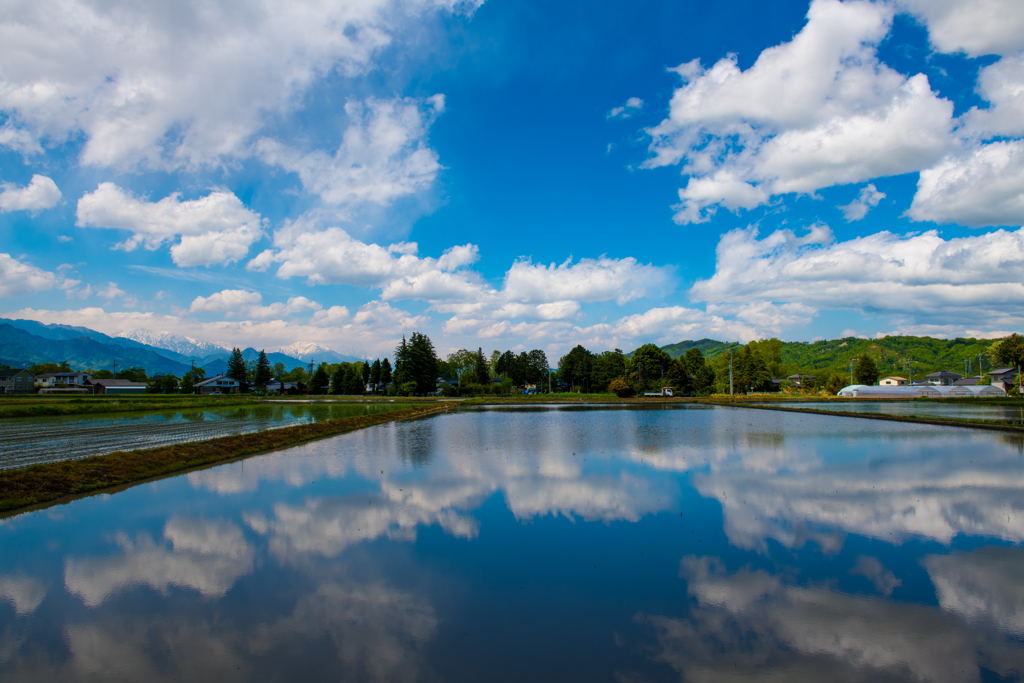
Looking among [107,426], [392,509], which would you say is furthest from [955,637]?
[107,426]

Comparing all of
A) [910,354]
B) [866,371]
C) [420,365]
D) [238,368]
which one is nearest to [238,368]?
[238,368]

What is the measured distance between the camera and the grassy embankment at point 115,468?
1309 cm

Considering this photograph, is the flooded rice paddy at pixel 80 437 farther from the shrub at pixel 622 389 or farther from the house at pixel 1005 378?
the house at pixel 1005 378

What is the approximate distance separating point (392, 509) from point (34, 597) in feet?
20.1

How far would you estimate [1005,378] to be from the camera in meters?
74.2

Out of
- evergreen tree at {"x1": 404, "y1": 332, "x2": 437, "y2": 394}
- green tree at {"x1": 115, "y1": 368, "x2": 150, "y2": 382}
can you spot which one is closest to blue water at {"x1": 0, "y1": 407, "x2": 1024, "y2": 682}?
evergreen tree at {"x1": 404, "y1": 332, "x2": 437, "y2": 394}

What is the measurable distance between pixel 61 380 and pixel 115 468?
396 ft

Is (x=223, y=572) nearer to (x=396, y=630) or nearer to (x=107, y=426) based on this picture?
(x=396, y=630)

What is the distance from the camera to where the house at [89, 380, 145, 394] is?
98.4 m

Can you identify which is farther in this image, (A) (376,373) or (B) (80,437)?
(A) (376,373)

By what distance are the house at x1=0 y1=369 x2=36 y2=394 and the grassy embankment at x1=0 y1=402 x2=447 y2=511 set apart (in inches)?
4281

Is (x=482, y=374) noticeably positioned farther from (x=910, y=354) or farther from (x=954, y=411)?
(x=910, y=354)

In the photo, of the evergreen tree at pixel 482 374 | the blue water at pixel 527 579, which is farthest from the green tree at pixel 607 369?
the blue water at pixel 527 579

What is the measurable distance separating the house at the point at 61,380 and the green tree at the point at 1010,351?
168490 mm
